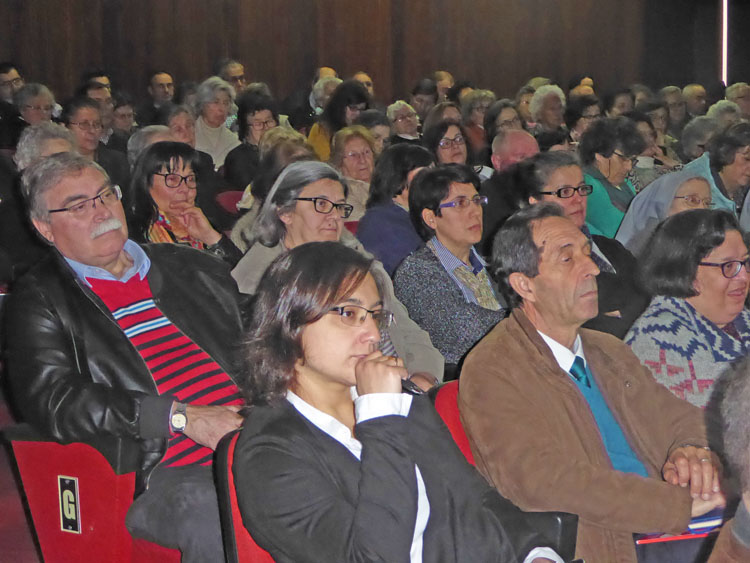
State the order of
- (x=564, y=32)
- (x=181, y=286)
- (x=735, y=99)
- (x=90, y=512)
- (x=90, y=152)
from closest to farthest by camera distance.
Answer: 1. (x=90, y=512)
2. (x=181, y=286)
3. (x=90, y=152)
4. (x=735, y=99)
5. (x=564, y=32)

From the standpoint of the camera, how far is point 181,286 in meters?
2.51

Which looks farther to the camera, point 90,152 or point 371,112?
point 371,112

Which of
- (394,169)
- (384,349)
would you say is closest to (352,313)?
(384,349)

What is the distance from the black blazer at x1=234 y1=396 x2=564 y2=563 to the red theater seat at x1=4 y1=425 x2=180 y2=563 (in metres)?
0.56

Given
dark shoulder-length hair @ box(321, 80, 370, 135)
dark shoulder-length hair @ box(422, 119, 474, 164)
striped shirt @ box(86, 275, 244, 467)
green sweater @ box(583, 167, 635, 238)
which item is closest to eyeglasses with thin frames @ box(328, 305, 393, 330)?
striped shirt @ box(86, 275, 244, 467)

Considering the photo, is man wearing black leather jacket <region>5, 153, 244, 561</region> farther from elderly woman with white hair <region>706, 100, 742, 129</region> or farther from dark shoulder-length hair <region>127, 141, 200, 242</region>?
elderly woman with white hair <region>706, 100, 742, 129</region>

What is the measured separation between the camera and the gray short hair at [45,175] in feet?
8.25

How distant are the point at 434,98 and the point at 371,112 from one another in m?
3.18

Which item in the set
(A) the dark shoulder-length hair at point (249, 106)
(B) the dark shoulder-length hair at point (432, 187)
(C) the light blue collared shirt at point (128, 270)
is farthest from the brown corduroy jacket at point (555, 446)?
(A) the dark shoulder-length hair at point (249, 106)

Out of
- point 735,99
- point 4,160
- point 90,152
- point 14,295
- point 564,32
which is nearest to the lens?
point 14,295

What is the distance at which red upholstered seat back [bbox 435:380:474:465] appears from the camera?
2.02 metres

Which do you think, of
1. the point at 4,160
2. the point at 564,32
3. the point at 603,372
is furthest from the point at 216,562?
the point at 564,32

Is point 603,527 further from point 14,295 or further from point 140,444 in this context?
point 14,295

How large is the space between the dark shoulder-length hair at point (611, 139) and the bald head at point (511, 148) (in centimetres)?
30
